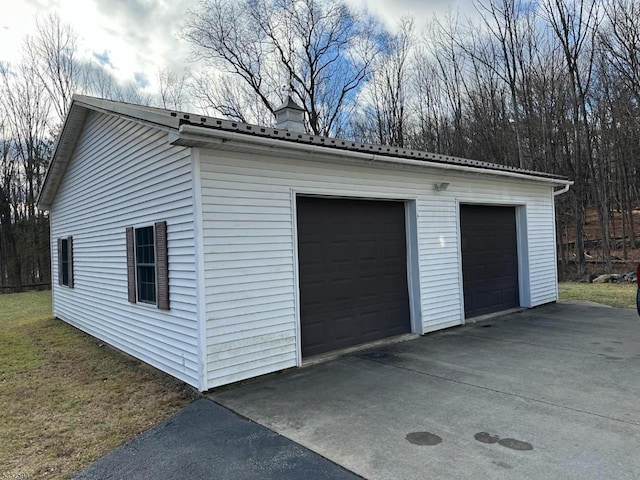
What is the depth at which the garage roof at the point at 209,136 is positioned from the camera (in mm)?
4125

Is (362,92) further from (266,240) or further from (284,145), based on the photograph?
(266,240)

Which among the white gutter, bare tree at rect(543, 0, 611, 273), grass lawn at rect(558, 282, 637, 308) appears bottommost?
grass lawn at rect(558, 282, 637, 308)

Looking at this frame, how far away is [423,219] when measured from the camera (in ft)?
22.4

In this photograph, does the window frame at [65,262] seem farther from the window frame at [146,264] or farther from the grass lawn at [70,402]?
the window frame at [146,264]

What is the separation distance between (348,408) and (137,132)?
456 centimetres

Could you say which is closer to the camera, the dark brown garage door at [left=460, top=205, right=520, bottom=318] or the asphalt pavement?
the asphalt pavement

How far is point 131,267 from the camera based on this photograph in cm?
595

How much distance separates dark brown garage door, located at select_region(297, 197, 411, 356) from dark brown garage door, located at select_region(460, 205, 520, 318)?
1697 mm

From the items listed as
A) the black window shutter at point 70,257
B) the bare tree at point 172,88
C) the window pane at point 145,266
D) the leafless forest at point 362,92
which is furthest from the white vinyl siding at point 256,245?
the bare tree at point 172,88

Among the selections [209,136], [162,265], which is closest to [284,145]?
[209,136]

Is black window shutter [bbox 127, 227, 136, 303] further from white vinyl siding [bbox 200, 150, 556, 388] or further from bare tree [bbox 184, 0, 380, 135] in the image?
bare tree [bbox 184, 0, 380, 135]

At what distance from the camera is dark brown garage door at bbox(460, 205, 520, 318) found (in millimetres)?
7730

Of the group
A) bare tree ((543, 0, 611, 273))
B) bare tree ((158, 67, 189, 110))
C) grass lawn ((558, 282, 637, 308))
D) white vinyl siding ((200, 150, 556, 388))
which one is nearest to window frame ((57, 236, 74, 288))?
white vinyl siding ((200, 150, 556, 388))

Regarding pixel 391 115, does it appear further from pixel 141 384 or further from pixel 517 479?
pixel 517 479
